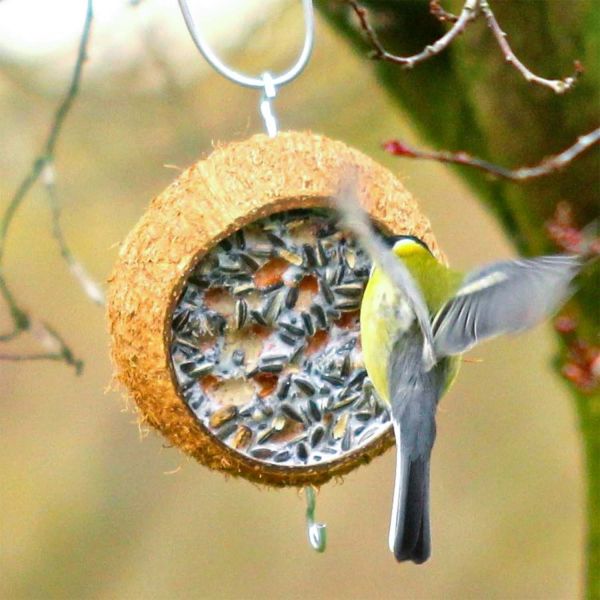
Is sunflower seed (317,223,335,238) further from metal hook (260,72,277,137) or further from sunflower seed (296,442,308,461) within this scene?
sunflower seed (296,442,308,461)

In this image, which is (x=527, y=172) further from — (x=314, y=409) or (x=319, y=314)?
(x=314, y=409)

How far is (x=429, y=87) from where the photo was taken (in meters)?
4.04

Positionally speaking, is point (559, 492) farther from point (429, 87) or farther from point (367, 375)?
point (367, 375)

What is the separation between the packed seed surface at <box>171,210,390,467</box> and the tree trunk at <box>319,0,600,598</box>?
1.08 metres

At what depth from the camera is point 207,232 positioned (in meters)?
2.23

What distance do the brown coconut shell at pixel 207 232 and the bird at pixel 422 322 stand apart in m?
0.09

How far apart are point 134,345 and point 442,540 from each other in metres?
4.42

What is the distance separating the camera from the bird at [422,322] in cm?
209

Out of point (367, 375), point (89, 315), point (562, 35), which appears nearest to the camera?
point (367, 375)

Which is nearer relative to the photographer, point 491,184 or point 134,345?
point 134,345

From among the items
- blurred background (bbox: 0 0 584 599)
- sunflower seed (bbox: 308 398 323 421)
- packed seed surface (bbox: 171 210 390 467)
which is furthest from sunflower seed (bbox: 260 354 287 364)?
blurred background (bbox: 0 0 584 599)

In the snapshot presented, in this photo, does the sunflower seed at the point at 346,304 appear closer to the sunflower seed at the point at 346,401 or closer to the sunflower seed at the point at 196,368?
the sunflower seed at the point at 346,401

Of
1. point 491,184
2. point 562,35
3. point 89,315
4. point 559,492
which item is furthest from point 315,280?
point 559,492

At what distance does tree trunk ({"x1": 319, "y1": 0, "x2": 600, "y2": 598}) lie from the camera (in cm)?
347
